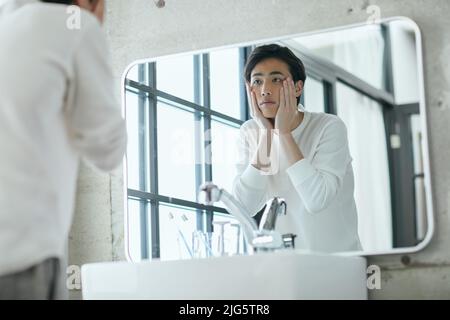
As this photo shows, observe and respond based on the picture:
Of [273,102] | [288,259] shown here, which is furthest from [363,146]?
[288,259]

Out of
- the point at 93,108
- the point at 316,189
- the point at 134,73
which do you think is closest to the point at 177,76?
the point at 134,73

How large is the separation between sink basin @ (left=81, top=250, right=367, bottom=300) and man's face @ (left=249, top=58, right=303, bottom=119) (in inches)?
17.5

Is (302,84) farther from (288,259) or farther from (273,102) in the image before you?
(288,259)

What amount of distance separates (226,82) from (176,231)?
15.6 inches

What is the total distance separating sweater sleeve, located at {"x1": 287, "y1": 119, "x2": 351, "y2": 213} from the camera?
2010 mm

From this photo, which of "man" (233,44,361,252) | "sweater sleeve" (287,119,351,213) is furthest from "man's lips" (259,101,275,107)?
"sweater sleeve" (287,119,351,213)

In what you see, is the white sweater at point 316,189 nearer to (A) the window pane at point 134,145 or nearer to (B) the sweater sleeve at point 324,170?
(B) the sweater sleeve at point 324,170

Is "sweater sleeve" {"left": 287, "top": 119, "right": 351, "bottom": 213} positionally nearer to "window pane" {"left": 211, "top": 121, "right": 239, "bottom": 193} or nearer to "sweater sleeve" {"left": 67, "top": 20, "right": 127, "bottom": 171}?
"window pane" {"left": 211, "top": 121, "right": 239, "bottom": 193}

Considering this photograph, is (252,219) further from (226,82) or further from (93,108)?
(93,108)

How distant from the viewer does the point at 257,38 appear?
2.18 metres

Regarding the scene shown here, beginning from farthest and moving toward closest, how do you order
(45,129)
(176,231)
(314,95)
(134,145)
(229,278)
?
(134,145), (176,231), (314,95), (229,278), (45,129)

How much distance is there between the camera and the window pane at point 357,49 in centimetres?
199

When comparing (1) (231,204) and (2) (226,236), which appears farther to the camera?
(2) (226,236)

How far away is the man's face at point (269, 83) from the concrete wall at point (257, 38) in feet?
0.31
